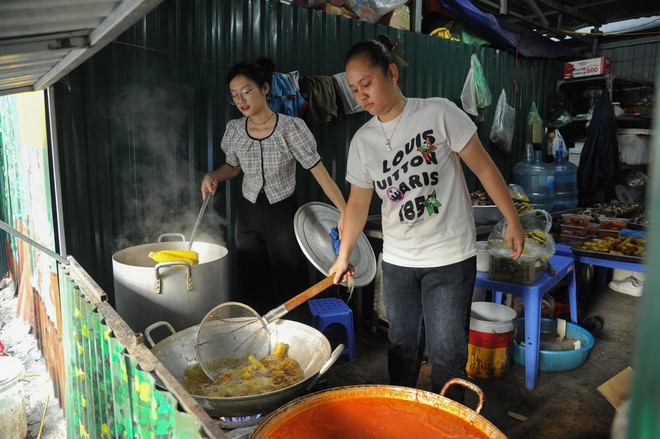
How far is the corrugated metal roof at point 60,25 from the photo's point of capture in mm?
1311

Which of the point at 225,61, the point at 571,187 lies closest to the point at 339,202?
the point at 225,61

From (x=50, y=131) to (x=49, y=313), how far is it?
1435 millimetres

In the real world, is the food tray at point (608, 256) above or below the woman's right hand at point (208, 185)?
below

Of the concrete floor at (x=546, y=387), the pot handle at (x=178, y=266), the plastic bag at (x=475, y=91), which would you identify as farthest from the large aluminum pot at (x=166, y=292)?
the plastic bag at (x=475, y=91)

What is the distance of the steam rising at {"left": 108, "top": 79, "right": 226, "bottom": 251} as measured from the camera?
12.2ft

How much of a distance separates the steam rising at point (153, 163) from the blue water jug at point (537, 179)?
5.33 m

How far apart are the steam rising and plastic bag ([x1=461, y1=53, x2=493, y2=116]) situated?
3837 mm

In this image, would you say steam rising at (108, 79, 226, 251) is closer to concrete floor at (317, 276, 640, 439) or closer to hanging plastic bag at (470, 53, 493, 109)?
concrete floor at (317, 276, 640, 439)

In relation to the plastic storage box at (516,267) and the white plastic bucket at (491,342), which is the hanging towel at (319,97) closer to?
the plastic storage box at (516,267)

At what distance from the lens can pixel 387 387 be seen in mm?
1701

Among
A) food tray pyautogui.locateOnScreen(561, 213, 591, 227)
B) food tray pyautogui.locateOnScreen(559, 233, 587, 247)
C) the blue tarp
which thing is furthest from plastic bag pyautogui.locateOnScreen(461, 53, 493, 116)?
food tray pyautogui.locateOnScreen(559, 233, 587, 247)

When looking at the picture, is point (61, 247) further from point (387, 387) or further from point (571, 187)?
point (571, 187)

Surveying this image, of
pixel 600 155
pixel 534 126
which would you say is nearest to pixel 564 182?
pixel 600 155

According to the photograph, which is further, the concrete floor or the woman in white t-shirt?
the concrete floor
